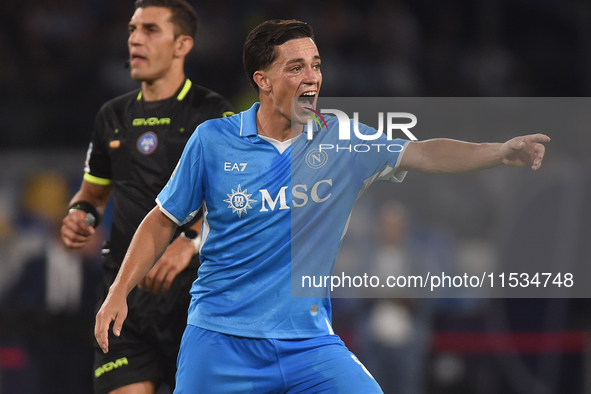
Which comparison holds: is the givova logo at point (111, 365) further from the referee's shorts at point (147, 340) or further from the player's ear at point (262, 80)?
the player's ear at point (262, 80)

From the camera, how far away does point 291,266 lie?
333 centimetres

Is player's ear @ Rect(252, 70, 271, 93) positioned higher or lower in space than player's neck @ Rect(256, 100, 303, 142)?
higher

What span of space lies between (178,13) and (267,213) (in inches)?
71.0

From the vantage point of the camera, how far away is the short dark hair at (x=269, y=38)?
3.52 meters

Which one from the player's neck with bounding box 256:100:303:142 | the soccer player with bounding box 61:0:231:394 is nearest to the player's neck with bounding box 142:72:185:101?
the soccer player with bounding box 61:0:231:394

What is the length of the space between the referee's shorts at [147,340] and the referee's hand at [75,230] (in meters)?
0.43

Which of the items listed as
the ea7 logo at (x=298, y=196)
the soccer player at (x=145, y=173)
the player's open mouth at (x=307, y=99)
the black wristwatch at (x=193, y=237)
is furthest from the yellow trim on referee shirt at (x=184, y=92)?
the ea7 logo at (x=298, y=196)

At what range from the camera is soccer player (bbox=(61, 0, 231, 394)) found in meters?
4.24

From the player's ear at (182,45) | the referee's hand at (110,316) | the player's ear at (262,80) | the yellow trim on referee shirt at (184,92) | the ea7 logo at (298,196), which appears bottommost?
the referee's hand at (110,316)

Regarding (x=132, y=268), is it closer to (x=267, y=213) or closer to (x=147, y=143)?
(x=267, y=213)

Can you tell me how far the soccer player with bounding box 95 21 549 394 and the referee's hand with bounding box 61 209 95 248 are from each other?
3.48 feet

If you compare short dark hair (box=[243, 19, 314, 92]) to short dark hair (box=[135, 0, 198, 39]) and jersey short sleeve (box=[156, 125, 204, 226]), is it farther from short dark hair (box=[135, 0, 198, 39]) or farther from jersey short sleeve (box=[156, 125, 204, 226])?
short dark hair (box=[135, 0, 198, 39])

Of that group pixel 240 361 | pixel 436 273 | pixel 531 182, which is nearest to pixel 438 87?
pixel 531 182

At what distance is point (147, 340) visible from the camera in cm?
429
